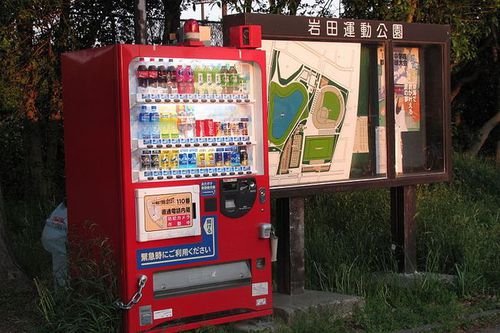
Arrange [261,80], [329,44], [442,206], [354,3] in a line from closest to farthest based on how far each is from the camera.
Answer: [261,80] < [329,44] < [442,206] < [354,3]

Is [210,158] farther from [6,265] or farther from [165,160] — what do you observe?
[6,265]

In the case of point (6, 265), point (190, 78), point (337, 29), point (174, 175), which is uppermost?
point (337, 29)

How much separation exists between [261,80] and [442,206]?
4982mm

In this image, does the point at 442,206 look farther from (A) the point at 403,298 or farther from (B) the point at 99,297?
Answer: (B) the point at 99,297

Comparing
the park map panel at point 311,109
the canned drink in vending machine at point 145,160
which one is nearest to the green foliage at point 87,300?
the canned drink in vending machine at point 145,160

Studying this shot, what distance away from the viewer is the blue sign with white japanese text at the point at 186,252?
5023 mm

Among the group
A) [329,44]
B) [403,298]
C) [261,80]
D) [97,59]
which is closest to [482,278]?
[403,298]

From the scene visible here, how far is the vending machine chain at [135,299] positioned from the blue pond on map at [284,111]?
1.99m

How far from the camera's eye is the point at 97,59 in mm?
5141

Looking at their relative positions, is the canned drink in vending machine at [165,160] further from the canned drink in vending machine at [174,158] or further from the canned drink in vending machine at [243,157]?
the canned drink in vending machine at [243,157]

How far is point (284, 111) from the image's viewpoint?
251 inches

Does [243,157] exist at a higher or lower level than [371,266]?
higher

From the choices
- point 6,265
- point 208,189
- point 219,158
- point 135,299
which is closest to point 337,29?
point 219,158

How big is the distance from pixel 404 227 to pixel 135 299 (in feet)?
12.1
